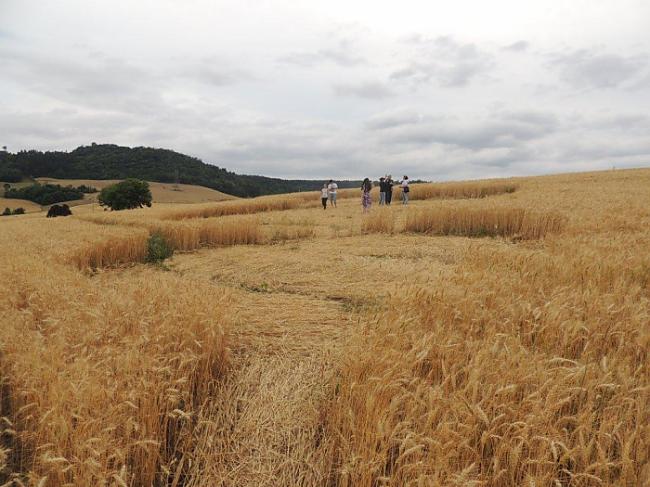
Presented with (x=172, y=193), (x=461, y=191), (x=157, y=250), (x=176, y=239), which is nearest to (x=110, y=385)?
(x=157, y=250)

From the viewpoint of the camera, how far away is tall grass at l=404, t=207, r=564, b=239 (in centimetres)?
1370

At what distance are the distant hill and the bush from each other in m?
91.8

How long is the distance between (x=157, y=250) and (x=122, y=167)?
118 meters

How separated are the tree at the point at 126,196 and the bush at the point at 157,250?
5012 centimetres

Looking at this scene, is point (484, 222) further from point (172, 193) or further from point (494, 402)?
→ point (172, 193)

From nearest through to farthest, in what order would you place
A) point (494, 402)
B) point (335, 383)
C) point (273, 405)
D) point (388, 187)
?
point (494, 402) → point (335, 383) → point (273, 405) → point (388, 187)

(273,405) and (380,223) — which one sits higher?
(380,223)

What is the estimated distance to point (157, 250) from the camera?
12.6 meters

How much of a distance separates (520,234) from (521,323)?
35.5 feet

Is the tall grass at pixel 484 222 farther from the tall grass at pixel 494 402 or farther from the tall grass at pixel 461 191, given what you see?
the tall grass at pixel 461 191

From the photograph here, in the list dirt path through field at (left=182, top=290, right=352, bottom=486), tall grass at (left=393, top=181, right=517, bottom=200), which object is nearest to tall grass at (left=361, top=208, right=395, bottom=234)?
dirt path through field at (left=182, top=290, right=352, bottom=486)

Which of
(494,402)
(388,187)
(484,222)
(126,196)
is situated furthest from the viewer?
(126,196)

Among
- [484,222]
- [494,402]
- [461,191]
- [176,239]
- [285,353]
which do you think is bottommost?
[285,353]

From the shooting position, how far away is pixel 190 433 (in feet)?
10.5
